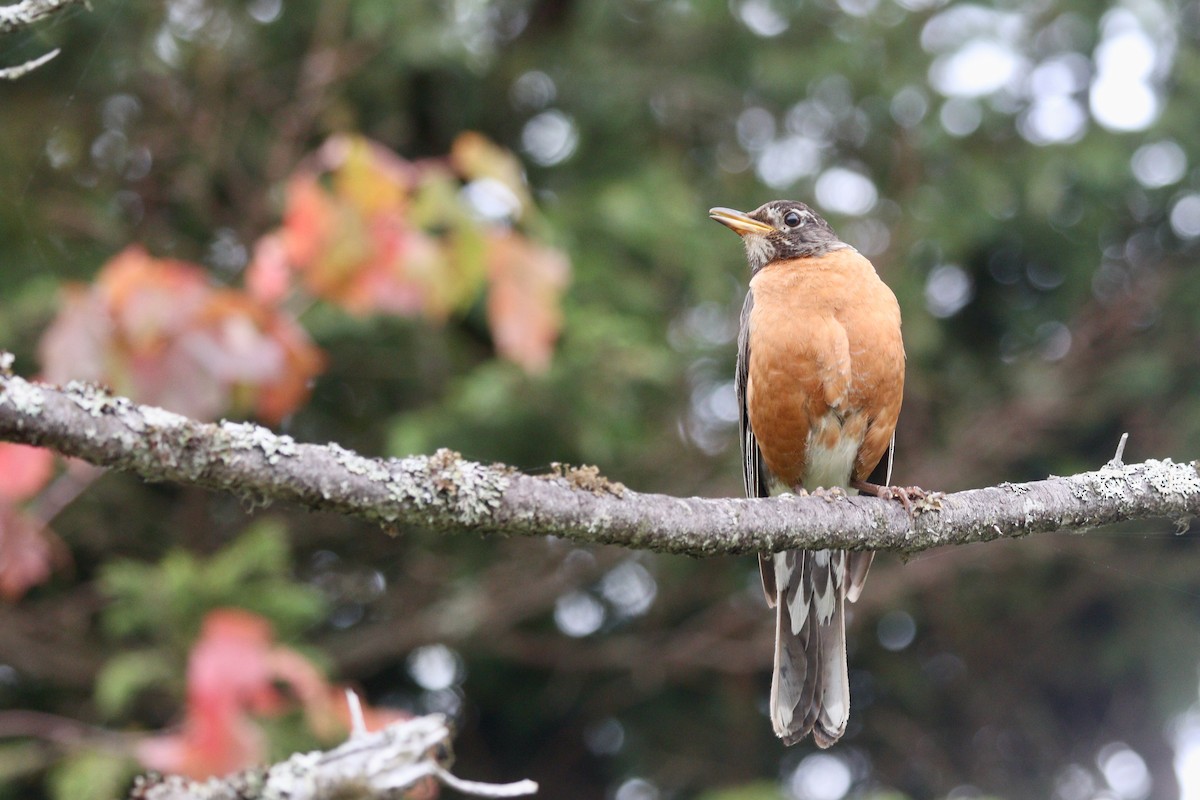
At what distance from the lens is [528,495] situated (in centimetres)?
212

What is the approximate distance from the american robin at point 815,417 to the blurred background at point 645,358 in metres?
1.10

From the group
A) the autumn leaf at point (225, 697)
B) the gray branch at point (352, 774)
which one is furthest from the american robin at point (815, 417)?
the gray branch at point (352, 774)

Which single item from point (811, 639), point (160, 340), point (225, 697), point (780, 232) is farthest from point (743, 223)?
point (225, 697)

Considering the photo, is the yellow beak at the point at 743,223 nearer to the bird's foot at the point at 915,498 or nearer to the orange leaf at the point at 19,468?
the bird's foot at the point at 915,498

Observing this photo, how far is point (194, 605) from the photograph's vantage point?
466 cm

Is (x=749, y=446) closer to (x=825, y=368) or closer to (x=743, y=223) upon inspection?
(x=825, y=368)

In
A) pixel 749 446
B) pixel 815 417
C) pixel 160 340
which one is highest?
pixel 160 340

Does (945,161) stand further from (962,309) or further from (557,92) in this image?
(557,92)

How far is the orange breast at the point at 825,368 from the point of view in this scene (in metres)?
3.76

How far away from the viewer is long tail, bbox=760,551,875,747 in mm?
3783

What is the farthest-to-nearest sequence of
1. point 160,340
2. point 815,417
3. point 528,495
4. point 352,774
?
1. point 815,417
2. point 160,340
3. point 528,495
4. point 352,774

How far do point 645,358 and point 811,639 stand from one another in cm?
152

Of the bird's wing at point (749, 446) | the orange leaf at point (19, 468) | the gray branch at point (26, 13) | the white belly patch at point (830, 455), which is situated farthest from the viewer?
the bird's wing at point (749, 446)

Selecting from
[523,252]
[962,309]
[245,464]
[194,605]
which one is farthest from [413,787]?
[962,309]
